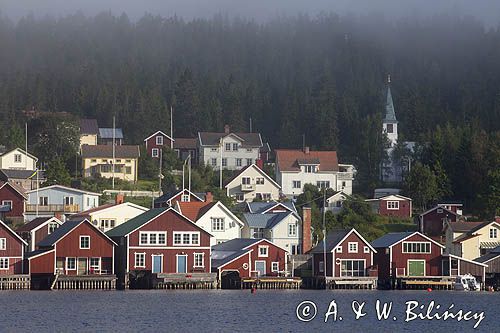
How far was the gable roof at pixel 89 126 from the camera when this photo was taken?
489 feet

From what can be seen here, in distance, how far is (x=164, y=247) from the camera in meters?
94.0

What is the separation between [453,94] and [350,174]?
221 feet

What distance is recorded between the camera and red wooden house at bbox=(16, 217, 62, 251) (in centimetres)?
10012

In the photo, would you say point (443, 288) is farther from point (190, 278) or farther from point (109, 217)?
point (109, 217)

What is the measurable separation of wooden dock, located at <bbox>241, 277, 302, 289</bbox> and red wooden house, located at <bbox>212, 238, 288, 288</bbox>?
134cm

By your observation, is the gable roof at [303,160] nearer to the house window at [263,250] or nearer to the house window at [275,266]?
the house window at [275,266]

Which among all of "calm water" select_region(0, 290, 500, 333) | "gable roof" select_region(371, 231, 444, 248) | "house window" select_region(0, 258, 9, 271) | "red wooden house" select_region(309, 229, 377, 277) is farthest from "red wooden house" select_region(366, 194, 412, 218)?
"house window" select_region(0, 258, 9, 271)

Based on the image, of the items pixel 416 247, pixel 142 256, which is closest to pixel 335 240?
pixel 416 247

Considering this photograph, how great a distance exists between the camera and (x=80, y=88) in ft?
584

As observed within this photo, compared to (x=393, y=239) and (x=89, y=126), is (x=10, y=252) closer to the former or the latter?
(x=393, y=239)

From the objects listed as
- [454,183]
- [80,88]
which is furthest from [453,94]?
[454,183]

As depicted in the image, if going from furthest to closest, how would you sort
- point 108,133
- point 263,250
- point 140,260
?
point 108,133, point 263,250, point 140,260

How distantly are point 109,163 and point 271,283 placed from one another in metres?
41.4

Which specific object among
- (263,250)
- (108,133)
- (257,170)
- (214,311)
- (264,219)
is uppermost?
(108,133)
